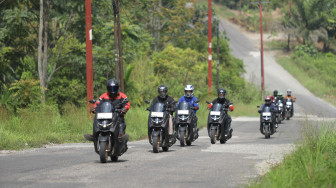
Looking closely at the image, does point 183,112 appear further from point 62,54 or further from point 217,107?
point 62,54

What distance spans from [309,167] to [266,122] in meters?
15.7

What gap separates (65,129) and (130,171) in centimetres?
1049

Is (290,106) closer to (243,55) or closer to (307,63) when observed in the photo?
(307,63)

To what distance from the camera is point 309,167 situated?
29.3 feet

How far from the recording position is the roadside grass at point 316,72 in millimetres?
64906

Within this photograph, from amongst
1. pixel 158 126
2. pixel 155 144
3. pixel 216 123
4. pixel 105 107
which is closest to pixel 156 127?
pixel 158 126

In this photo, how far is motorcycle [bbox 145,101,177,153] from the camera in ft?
51.2

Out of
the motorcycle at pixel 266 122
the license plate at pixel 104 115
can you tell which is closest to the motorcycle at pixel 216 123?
the motorcycle at pixel 266 122

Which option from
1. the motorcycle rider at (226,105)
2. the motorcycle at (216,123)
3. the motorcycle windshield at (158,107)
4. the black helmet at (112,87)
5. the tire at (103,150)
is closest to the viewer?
the tire at (103,150)

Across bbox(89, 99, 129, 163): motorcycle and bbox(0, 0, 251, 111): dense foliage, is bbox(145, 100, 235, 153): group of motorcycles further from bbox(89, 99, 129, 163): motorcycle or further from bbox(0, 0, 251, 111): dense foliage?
bbox(0, 0, 251, 111): dense foliage

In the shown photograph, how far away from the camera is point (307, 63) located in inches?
2894

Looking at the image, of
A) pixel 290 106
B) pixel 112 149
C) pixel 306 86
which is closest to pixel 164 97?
pixel 112 149

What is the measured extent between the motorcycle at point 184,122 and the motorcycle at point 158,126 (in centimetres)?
210

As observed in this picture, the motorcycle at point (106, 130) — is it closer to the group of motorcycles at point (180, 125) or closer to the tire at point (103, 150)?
the tire at point (103, 150)
